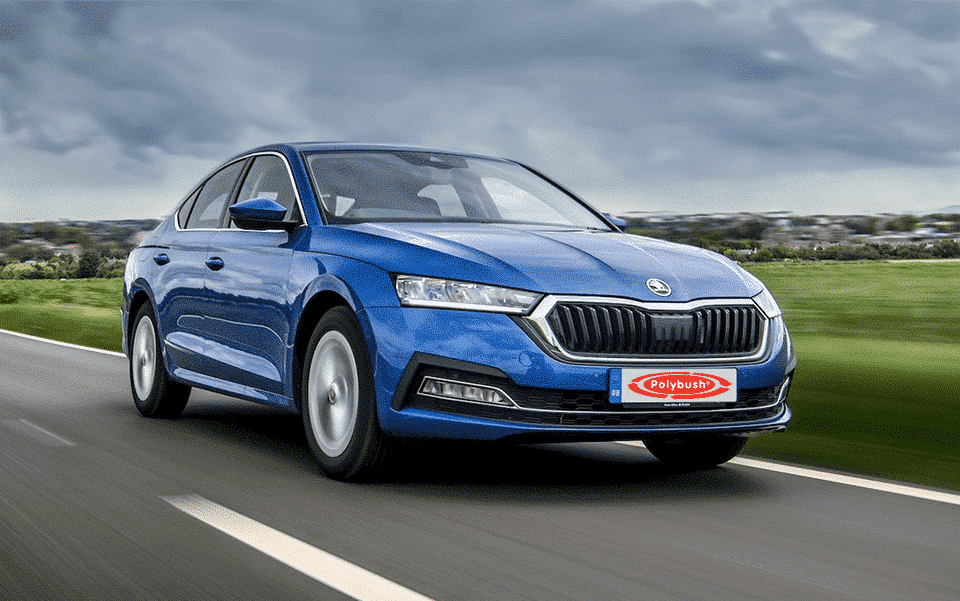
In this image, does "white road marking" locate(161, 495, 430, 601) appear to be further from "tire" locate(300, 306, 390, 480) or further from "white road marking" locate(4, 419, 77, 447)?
"white road marking" locate(4, 419, 77, 447)

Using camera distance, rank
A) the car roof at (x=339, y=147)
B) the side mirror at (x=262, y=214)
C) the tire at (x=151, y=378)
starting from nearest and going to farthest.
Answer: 1. the side mirror at (x=262, y=214)
2. the car roof at (x=339, y=147)
3. the tire at (x=151, y=378)

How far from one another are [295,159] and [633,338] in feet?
7.98

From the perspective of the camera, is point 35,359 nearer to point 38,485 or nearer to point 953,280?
point 38,485

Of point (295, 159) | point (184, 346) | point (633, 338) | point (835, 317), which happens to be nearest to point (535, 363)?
point (633, 338)

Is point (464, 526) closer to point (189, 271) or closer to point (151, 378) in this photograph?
point (189, 271)

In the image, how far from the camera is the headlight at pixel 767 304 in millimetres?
5809

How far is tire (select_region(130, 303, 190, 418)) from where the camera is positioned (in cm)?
838

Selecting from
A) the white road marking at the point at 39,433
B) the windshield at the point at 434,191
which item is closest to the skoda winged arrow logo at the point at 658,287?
the windshield at the point at 434,191

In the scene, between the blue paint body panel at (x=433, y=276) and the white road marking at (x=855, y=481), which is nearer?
the blue paint body panel at (x=433, y=276)

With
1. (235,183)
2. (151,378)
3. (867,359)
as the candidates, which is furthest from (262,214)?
(867,359)

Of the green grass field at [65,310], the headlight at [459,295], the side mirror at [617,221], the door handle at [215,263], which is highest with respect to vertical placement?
the side mirror at [617,221]

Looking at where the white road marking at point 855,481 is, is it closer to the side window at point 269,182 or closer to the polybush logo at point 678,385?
the polybush logo at point 678,385

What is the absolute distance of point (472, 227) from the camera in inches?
245

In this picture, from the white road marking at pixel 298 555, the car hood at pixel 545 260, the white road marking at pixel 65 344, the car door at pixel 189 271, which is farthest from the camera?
the white road marking at pixel 65 344
